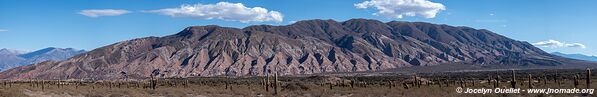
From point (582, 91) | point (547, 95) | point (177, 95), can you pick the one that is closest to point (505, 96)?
point (547, 95)

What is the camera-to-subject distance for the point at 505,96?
33.2m

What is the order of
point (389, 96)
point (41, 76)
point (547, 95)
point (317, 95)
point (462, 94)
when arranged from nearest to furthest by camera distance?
point (547, 95) → point (462, 94) → point (389, 96) → point (317, 95) → point (41, 76)

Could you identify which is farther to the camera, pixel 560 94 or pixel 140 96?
pixel 140 96

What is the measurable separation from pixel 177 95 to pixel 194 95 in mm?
1639

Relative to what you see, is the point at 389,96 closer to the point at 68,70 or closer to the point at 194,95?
the point at 194,95

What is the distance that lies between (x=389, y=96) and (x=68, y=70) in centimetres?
17617

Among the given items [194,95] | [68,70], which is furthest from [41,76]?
[194,95]

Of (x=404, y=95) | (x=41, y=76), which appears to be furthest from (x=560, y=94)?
(x=41, y=76)

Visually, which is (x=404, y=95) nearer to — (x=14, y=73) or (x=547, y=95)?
(x=547, y=95)

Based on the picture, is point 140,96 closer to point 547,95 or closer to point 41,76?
point 547,95

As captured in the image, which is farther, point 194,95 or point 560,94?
point 194,95

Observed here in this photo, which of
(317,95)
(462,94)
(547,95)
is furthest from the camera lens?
A: (317,95)

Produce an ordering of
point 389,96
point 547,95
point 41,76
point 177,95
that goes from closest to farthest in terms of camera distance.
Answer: point 547,95 < point 389,96 < point 177,95 < point 41,76

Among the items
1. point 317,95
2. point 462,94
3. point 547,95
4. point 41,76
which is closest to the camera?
point 547,95
